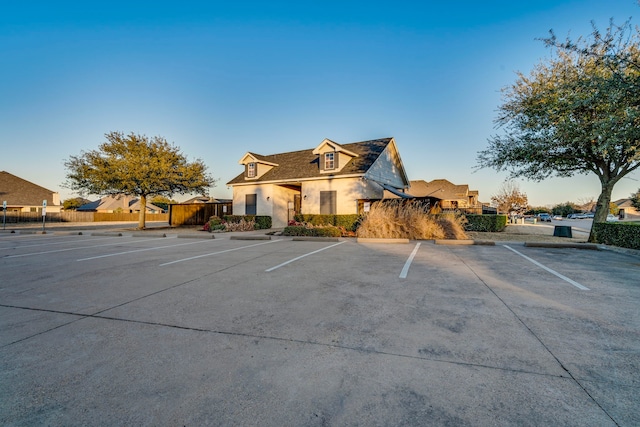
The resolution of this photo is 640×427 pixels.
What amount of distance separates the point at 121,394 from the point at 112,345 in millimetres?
1035

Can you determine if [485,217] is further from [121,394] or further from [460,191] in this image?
[460,191]

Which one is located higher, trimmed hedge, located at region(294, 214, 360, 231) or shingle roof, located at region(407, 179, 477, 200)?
shingle roof, located at region(407, 179, 477, 200)

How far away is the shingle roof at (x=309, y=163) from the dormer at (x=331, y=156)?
368mm

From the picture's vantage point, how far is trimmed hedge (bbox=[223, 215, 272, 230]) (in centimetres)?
1922

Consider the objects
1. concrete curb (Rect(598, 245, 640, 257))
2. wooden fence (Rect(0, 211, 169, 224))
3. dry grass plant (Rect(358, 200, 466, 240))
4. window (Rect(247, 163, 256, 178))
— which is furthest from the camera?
wooden fence (Rect(0, 211, 169, 224))

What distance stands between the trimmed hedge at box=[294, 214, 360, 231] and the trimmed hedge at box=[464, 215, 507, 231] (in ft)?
26.0

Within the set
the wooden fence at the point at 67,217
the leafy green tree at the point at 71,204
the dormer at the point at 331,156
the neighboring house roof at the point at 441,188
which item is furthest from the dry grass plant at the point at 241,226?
the leafy green tree at the point at 71,204

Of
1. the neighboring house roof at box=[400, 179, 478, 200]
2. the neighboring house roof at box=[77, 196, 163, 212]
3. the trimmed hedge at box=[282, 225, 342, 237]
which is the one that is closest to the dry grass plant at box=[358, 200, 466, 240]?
the trimmed hedge at box=[282, 225, 342, 237]

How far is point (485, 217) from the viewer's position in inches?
692

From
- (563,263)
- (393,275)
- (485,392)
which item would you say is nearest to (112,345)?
(485,392)

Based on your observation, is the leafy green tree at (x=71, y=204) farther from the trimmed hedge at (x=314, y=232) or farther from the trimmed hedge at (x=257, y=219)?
the trimmed hedge at (x=314, y=232)

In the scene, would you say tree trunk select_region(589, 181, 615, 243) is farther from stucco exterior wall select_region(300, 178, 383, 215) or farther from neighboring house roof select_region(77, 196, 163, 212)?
neighboring house roof select_region(77, 196, 163, 212)

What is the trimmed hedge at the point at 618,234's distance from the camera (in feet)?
29.0

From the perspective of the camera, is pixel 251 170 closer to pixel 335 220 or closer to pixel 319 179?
pixel 319 179
